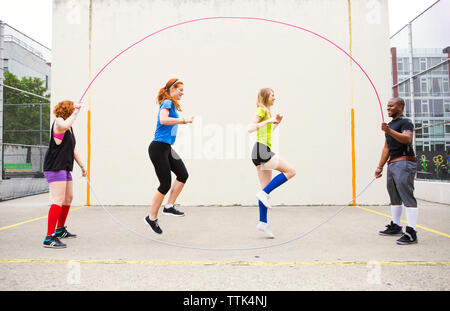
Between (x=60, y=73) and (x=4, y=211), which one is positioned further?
(x=60, y=73)

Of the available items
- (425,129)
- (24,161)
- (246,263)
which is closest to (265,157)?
(246,263)

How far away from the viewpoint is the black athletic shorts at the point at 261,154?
356 centimetres

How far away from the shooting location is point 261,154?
141 inches

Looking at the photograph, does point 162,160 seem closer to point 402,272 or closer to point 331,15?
point 402,272

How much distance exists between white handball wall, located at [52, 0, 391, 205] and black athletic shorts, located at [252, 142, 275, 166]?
303 cm

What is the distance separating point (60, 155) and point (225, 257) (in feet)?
6.50

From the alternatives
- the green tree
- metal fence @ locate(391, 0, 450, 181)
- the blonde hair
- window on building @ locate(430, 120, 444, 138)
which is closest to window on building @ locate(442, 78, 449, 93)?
metal fence @ locate(391, 0, 450, 181)

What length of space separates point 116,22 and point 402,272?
268 inches

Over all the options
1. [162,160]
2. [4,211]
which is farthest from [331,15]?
[4,211]

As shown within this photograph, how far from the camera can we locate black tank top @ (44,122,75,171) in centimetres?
332

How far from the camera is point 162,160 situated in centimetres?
361

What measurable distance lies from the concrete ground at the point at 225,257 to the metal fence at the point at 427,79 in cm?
247

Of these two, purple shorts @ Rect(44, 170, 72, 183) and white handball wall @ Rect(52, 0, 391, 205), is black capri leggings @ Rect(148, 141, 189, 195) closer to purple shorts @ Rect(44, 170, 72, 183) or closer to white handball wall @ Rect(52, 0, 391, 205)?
purple shorts @ Rect(44, 170, 72, 183)
